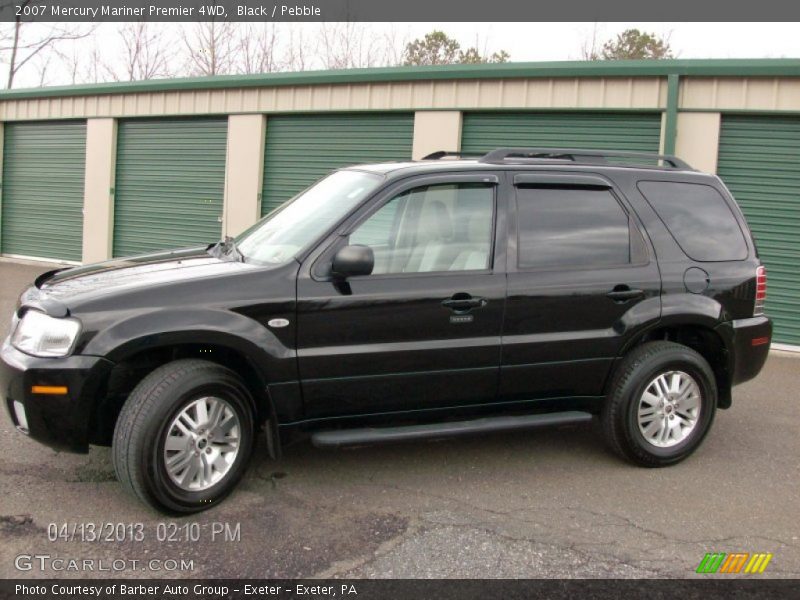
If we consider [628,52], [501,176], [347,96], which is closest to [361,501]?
[501,176]

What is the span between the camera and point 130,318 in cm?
381

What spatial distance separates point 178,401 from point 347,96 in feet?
27.7

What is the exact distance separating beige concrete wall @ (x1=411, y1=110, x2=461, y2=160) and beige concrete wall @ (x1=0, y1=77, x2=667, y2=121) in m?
0.11

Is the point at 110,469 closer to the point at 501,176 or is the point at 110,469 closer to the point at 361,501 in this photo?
the point at 361,501

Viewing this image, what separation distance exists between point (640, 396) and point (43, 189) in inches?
597

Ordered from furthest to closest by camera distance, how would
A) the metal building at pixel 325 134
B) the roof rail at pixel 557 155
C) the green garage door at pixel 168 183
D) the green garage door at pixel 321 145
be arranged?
the green garage door at pixel 168 183, the green garage door at pixel 321 145, the metal building at pixel 325 134, the roof rail at pixel 557 155

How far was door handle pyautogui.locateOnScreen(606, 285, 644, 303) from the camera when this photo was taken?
15.4 ft

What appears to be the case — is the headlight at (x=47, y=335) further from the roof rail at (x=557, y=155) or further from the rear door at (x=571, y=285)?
the roof rail at (x=557, y=155)

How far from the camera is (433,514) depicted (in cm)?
411

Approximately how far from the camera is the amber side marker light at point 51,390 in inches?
147

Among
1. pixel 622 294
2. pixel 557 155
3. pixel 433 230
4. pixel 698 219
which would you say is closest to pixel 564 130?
pixel 557 155

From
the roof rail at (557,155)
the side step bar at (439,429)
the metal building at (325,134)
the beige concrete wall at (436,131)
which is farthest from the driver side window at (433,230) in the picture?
the beige concrete wall at (436,131)

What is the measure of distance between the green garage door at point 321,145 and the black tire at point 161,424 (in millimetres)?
7329
